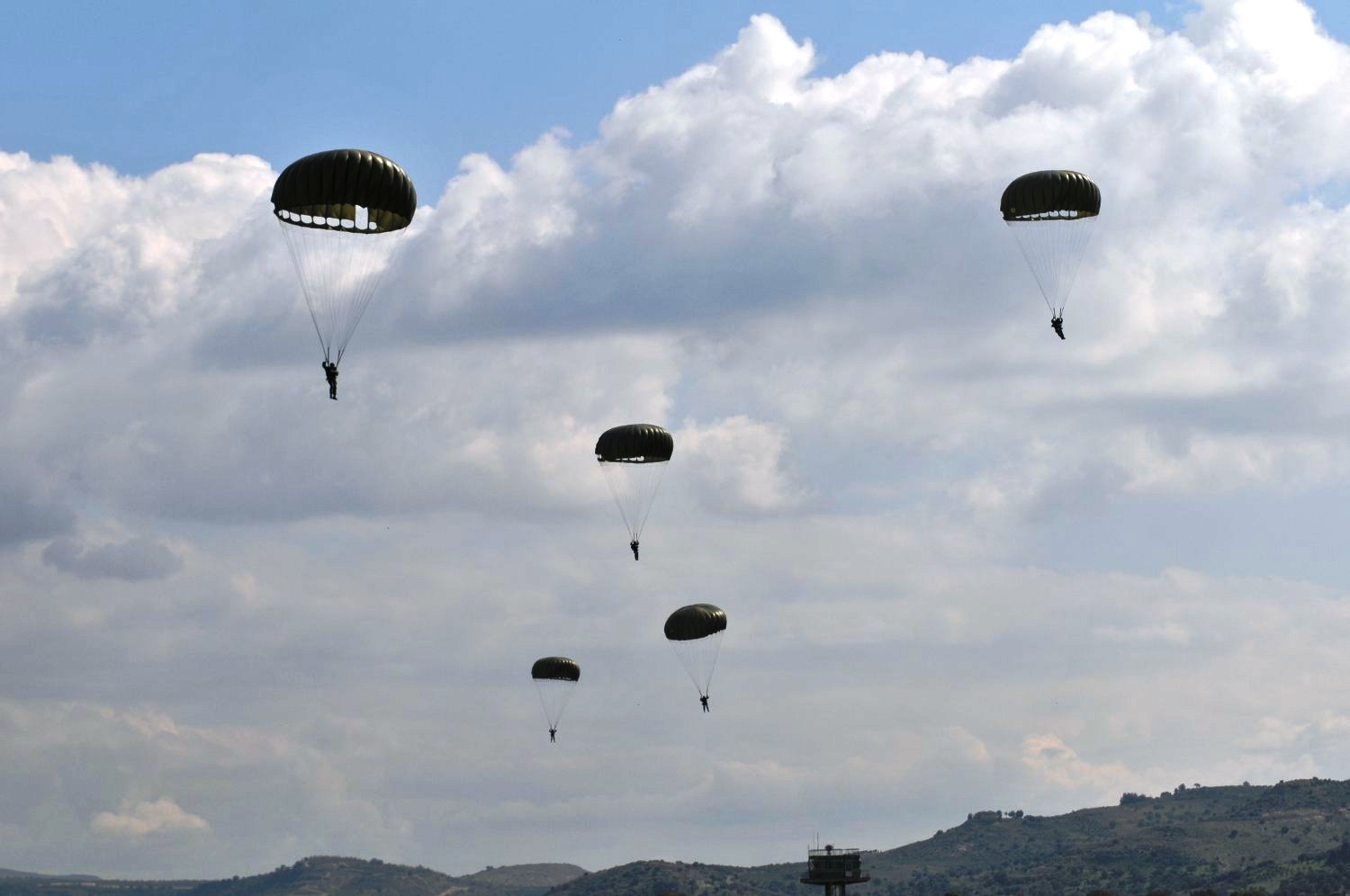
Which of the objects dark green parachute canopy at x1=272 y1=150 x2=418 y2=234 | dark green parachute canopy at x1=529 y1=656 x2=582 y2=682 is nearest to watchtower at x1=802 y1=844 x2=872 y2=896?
dark green parachute canopy at x1=529 y1=656 x2=582 y2=682

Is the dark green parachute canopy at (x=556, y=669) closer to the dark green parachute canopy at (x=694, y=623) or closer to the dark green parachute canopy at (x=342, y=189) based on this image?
the dark green parachute canopy at (x=694, y=623)

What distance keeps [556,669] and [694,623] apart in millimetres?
26433

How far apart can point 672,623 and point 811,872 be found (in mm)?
46948

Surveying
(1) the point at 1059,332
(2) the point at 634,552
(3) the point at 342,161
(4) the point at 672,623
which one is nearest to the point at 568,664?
(4) the point at 672,623

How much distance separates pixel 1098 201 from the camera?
104 meters

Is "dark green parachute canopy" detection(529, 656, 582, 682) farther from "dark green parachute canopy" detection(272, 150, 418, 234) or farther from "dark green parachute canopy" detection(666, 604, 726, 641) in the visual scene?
"dark green parachute canopy" detection(272, 150, 418, 234)

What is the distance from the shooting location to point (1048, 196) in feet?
336

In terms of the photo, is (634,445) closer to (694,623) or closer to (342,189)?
(694,623)

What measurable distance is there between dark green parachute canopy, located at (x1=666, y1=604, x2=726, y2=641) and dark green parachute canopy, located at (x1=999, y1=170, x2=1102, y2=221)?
143ft

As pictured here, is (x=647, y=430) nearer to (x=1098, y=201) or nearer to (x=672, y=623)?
(x=672, y=623)

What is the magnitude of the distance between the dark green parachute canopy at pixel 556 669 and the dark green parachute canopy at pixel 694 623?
22886 mm

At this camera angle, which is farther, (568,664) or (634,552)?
(568,664)

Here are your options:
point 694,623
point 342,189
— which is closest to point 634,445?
point 694,623

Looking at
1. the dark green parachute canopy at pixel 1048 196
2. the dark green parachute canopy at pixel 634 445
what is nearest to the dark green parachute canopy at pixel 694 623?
the dark green parachute canopy at pixel 634 445
